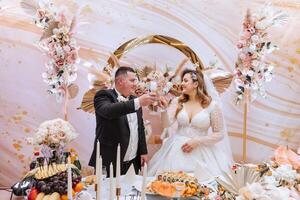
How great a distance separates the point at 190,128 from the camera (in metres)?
3.10

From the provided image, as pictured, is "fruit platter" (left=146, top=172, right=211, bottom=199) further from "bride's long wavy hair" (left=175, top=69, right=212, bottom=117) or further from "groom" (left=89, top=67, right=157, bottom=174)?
"bride's long wavy hair" (left=175, top=69, right=212, bottom=117)

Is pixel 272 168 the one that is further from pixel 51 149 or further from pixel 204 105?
pixel 204 105

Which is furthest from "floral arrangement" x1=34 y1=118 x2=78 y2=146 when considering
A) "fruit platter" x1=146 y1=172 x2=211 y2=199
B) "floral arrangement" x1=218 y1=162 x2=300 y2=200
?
"floral arrangement" x1=218 y1=162 x2=300 y2=200

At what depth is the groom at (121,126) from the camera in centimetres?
301

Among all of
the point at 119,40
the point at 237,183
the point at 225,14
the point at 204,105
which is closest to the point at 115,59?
the point at 119,40

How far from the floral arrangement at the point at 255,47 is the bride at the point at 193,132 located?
1.66 feet

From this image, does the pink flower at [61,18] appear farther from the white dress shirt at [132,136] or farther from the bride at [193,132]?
the bride at [193,132]

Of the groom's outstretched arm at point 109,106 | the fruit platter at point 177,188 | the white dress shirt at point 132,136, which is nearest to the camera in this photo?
the fruit platter at point 177,188

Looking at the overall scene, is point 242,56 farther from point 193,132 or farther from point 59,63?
point 59,63

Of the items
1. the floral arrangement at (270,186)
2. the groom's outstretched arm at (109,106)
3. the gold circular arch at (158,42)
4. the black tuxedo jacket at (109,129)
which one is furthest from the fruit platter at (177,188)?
the gold circular arch at (158,42)

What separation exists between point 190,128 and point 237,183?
59.3 inches

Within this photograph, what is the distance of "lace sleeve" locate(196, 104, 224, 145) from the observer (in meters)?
3.05

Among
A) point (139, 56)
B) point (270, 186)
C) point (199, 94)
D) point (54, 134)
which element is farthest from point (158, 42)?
point (270, 186)

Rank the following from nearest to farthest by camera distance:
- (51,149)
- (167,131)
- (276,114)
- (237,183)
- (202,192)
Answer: (237,183) < (202,192) < (51,149) < (167,131) < (276,114)
